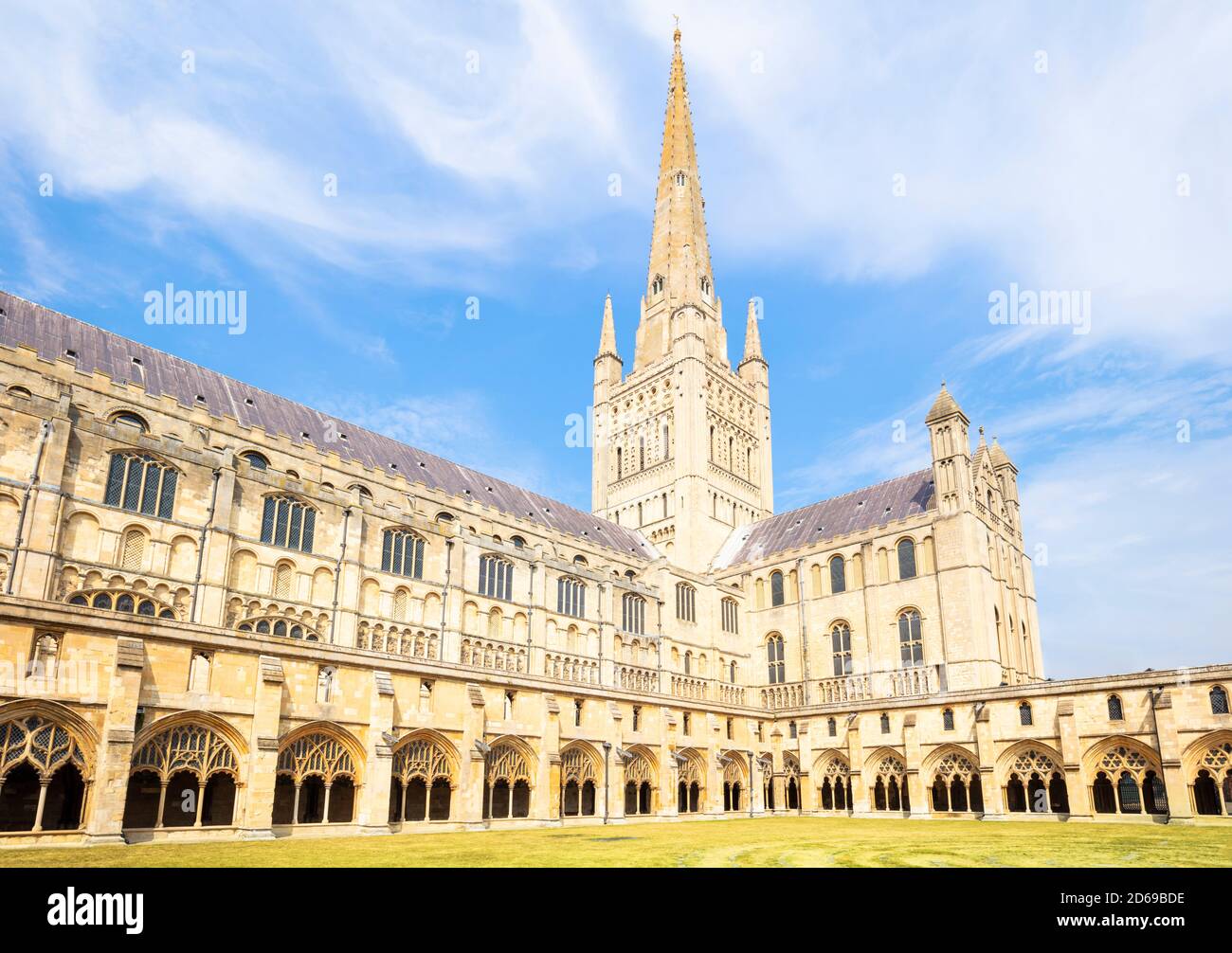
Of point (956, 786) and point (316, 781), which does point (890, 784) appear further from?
point (316, 781)

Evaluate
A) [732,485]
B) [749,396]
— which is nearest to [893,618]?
[732,485]

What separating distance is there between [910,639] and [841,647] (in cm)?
521

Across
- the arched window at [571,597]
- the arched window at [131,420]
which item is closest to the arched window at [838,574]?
the arched window at [571,597]

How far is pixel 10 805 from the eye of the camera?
25.1 meters

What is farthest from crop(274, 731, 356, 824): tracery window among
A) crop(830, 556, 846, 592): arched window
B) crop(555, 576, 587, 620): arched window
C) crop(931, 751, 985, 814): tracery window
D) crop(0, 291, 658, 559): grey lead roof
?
crop(830, 556, 846, 592): arched window

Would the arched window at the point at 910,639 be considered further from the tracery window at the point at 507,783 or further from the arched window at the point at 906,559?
the tracery window at the point at 507,783

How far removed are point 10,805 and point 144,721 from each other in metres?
6.35

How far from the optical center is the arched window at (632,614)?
5547 centimetres

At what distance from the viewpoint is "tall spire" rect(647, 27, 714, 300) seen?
80.9 metres

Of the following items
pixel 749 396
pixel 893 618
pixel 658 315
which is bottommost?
pixel 893 618

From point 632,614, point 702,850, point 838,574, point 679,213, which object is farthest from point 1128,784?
point 679,213

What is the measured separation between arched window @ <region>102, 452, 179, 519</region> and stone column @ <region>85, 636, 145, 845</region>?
12886 mm

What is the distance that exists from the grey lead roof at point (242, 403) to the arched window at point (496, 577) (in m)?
6.37
